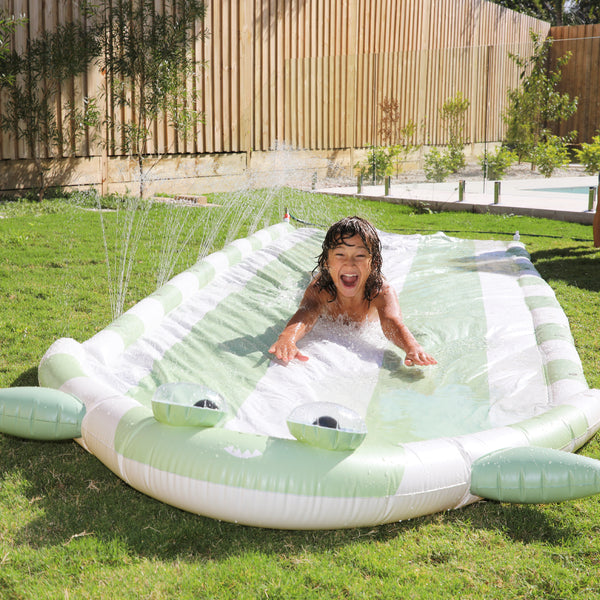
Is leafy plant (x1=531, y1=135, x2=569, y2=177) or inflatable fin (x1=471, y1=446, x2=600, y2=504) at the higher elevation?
leafy plant (x1=531, y1=135, x2=569, y2=177)

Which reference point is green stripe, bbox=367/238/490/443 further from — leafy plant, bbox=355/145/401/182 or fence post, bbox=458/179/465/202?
leafy plant, bbox=355/145/401/182

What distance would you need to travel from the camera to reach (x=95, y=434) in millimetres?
2305

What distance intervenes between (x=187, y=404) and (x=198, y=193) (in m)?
7.55

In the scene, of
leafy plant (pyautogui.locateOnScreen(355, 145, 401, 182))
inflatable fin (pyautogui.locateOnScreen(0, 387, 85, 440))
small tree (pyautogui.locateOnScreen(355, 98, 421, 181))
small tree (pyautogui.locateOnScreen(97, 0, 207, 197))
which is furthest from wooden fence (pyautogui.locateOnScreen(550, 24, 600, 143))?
inflatable fin (pyautogui.locateOnScreen(0, 387, 85, 440))

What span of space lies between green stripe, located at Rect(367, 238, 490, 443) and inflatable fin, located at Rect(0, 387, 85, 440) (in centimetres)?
102

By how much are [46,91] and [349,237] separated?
17.2ft

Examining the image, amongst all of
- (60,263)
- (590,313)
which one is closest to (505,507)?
(590,313)

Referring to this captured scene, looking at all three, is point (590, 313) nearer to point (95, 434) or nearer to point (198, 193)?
point (95, 434)

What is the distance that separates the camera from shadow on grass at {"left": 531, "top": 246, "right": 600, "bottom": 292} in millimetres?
5094

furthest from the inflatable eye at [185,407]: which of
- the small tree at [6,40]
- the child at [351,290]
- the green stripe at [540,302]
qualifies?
the small tree at [6,40]

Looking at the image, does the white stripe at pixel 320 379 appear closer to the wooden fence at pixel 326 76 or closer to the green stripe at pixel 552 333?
the green stripe at pixel 552 333

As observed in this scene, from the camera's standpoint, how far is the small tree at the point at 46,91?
720 cm

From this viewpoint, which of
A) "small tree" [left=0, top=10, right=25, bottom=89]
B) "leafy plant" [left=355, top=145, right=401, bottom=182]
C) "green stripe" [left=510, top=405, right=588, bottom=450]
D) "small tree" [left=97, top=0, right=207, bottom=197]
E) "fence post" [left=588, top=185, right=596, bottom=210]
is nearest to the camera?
"green stripe" [left=510, top=405, right=588, bottom=450]

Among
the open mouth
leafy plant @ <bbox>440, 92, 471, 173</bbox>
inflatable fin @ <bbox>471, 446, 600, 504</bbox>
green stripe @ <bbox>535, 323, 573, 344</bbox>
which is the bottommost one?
inflatable fin @ <bbox>471, 446, 600, 504</bbox>
